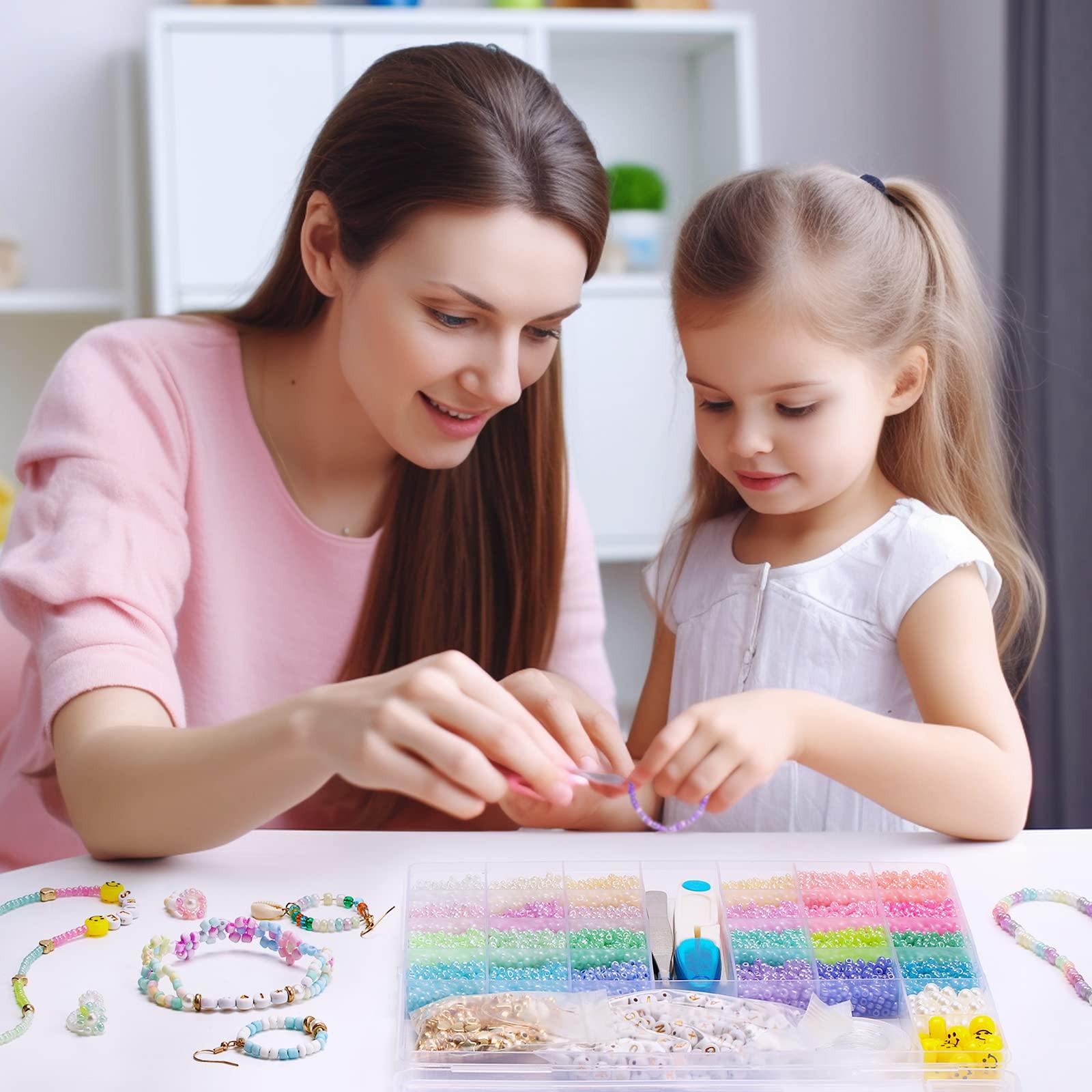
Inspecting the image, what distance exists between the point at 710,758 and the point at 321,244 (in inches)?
23.4

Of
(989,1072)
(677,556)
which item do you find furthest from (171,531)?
(989,1072)

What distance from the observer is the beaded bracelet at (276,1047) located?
616 mm

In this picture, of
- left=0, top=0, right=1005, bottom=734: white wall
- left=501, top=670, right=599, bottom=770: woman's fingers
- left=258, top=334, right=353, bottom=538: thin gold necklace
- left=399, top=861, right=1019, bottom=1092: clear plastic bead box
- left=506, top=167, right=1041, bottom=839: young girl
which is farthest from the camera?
left=0, top=0, right=1005, bottom=734: white wall

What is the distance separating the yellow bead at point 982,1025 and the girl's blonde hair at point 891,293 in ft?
1.55

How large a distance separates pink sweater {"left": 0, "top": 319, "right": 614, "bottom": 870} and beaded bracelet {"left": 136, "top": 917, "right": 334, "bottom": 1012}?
0.75ft

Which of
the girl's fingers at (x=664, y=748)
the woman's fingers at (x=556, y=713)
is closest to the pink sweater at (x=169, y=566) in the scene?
the woman's fingers at (x=556, y=713)

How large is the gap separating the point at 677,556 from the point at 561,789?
21.3 inches

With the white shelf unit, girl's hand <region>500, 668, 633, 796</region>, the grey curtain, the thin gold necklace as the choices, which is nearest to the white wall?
the white shelf unit

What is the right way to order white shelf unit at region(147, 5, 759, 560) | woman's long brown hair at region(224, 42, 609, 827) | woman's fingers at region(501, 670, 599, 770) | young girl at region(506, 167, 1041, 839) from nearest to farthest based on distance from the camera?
woman's fingers at region(501, 670, 599, 770) < young girl at region(506, 167, 1041, 839) < woman's long brown hair at region(224, 42, 609, 827) < white shelf unit at region(147, 5, 759, 560)

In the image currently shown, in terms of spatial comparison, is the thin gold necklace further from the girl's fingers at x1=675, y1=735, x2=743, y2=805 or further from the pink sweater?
the girl's fingers at x1=675, y1=735, x2=743, y2=805

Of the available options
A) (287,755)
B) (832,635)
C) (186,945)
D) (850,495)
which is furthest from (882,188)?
(186,945)

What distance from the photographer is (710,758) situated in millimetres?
772

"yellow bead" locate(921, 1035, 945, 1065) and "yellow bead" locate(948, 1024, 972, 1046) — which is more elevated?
"yellow bead" locate(948, 1024, 972, 1046)

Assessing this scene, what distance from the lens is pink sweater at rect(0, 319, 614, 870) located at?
0.94 meters
